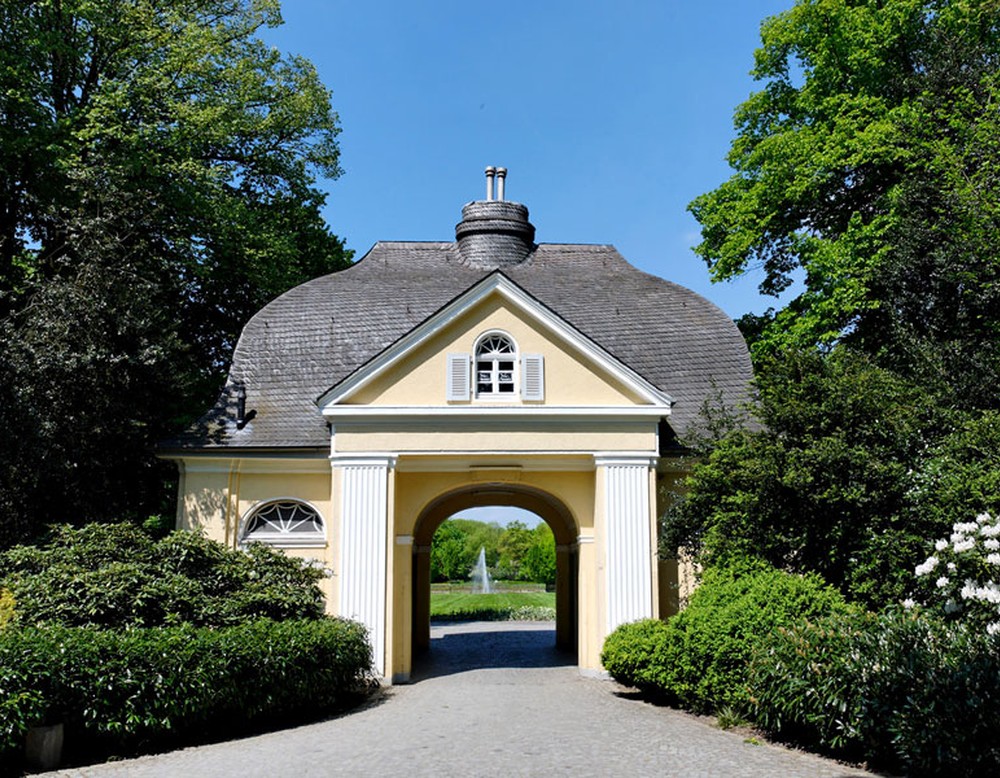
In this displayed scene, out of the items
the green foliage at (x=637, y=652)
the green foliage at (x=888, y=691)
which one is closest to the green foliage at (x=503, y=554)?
the green foliage at (x=637, y=652)

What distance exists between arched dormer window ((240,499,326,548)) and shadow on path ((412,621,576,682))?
3481 mm

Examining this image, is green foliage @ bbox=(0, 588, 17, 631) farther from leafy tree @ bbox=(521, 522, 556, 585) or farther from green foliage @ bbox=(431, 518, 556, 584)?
leafy tree @ bbox=(521, 522, 556, 585)

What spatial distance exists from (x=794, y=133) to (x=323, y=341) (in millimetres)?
13307

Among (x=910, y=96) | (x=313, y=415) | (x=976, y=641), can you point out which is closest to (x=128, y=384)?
(x=313, y=415)

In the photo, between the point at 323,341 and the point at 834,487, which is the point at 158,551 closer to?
the point at 323,341

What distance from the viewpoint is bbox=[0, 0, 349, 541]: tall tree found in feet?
61.3

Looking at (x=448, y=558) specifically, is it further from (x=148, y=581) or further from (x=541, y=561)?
(x=148, y=581)

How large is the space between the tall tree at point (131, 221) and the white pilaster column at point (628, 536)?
31.7ft

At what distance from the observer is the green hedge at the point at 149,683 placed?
981 centimetres

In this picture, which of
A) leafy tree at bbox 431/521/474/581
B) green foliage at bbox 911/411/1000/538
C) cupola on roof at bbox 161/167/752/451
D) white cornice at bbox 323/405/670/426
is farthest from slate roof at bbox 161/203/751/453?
leafy tree at bbox 431/521/474/581

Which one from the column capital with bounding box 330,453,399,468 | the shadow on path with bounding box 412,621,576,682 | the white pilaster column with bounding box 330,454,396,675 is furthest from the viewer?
the shadow on path with bounding box 412,621,576,682

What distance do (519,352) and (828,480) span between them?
623 cm

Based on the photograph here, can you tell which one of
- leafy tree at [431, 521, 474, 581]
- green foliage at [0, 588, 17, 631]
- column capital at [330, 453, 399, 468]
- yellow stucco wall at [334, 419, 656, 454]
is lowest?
leafy tree at [431, 521, 474, 581]

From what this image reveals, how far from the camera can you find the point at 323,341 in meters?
20.9
